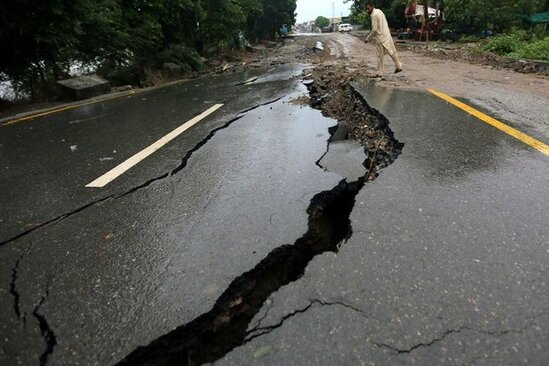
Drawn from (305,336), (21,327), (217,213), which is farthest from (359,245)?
(21,327)

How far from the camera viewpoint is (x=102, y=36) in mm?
9727

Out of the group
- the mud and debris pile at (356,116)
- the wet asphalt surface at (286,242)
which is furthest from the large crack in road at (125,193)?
the mud and debris pile at (356,116)

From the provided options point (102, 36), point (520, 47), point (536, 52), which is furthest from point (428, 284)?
point (520, 47)

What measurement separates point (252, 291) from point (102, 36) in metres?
9.88

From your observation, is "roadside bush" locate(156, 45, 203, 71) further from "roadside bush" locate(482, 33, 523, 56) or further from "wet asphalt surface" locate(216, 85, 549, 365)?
"wet asphalt surface" locate(216, 85, 549, 365)

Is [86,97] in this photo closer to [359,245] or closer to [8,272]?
[8,272]

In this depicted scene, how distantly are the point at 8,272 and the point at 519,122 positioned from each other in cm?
501

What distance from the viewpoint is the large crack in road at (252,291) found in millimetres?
1564

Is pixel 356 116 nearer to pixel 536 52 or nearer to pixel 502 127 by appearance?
pixel 502 127

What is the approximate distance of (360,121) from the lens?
5133 millimetres

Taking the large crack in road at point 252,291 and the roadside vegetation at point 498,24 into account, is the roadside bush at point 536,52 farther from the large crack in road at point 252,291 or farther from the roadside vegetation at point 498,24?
the large crack in road at point 252,291

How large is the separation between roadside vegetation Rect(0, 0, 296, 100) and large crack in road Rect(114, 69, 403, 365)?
24.5 feet

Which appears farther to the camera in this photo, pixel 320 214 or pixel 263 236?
pixel 320 214

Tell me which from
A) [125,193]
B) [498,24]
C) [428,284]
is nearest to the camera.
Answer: [428,284]
